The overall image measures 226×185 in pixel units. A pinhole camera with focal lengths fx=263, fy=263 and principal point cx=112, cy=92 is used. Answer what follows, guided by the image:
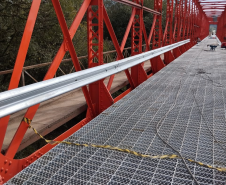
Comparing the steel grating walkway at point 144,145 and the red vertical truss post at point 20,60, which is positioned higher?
the red vertical truss post at point 20,60

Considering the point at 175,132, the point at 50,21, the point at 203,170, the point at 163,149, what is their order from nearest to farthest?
1. the point at 203,170
2. the point at 163,149
3. the point at 175,132
4. the point at 50,21

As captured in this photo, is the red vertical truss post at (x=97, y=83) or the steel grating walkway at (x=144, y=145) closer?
the steel grating walkway at (x=144, y=145)

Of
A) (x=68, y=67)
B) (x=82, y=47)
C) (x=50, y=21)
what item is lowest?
(x=68, y=67)

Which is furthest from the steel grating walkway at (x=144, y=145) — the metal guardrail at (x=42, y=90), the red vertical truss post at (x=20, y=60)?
the red vertical truss post at (x=20, y=60)

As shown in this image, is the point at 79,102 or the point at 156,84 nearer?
the point at 156,84

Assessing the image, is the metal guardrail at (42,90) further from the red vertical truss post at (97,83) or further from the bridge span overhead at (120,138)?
the red vertical truss post at (97,83)

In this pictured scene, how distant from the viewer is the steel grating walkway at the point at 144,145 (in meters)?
2.05

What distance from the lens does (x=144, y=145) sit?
8.47 ft

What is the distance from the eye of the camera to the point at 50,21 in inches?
451

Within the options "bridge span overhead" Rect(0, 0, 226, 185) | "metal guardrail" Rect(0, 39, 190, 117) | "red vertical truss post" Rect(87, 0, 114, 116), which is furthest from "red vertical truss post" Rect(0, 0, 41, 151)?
"red vertical truss post" Rect(87, 0, 114, 116)

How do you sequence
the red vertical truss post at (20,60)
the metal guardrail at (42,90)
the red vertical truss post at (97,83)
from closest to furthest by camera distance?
the metal guardrail at (42,90) → the red vertical truss post at (20,60) → the red vertical truss post at (97,83)

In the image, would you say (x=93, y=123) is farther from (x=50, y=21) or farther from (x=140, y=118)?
(x=50, y=21)

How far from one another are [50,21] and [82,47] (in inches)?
205

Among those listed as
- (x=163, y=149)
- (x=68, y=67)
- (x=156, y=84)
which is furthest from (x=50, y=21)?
(x=163, y=149)
